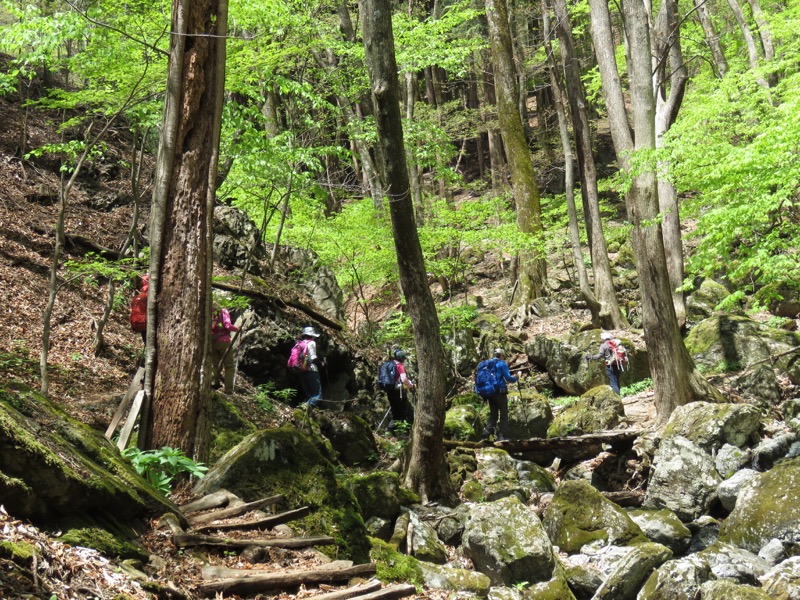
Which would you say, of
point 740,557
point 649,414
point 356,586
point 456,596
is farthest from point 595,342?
point 356,586

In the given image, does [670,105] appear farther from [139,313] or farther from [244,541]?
[244,541]

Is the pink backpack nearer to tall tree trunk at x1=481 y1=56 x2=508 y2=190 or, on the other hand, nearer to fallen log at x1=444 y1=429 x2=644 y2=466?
fallen log at x1=444 y1=429 x2=644 y2=466

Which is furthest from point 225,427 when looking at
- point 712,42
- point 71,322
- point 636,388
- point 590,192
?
point 712,42

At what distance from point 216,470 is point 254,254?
8858mm

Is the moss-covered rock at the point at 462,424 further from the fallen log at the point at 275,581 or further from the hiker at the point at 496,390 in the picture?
the fallen log at the point at 275,581

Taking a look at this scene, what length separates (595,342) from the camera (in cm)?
1465

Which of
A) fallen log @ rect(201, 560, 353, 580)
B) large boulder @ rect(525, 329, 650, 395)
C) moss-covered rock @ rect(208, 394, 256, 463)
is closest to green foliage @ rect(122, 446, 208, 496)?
fallen log @ rect(201, 560, 353, 580)

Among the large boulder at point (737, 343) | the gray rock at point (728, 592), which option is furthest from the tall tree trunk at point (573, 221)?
the gray rock at point (728, 592)

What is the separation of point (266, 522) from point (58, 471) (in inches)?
64.7

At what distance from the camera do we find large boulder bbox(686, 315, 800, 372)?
42.4 ft

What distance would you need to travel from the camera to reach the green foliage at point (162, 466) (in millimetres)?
4793

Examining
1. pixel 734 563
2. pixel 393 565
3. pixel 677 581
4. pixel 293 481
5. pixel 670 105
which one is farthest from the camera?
pixel 670 105

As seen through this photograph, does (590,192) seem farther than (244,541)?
Yes

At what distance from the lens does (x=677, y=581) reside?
5.79m
